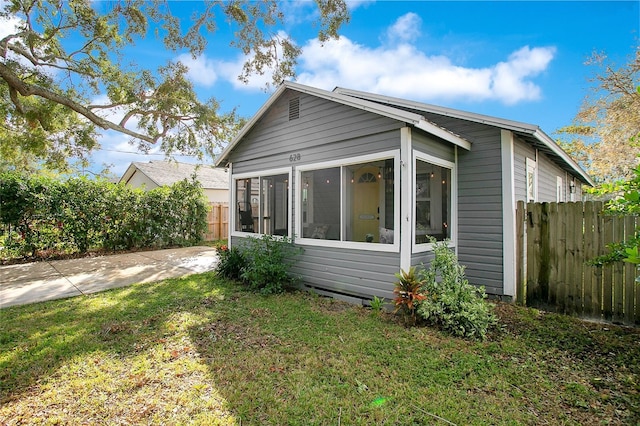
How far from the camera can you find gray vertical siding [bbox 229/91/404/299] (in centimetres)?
498

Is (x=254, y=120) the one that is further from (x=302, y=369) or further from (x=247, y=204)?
(x=302, y=369)

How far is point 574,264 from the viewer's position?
481cm

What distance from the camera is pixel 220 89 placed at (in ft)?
43.1

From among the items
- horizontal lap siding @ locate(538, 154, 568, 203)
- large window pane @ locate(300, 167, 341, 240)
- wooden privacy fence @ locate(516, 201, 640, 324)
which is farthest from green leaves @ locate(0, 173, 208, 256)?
horizontal lap siding @ locate(538, 154, 568, 203)

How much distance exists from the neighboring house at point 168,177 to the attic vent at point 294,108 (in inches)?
553

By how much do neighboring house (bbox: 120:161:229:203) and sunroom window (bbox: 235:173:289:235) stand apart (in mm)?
12236

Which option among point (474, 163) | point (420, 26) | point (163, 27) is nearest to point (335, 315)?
point (474, 163)

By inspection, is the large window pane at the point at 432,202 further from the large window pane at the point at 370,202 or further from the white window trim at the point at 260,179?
the white window trim at the point at 260,179

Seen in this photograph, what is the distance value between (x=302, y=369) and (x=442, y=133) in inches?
163

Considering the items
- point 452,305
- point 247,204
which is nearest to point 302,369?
point 452,305

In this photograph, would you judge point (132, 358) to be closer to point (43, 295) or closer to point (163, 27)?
point (43, 295)

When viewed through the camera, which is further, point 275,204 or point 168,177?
point 168,177

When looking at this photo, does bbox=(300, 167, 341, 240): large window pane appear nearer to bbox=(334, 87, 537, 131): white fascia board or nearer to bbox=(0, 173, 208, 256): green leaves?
bbox=(334, 87, 537, 131): white fascia board

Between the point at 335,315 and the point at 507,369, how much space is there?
233 centimetres
